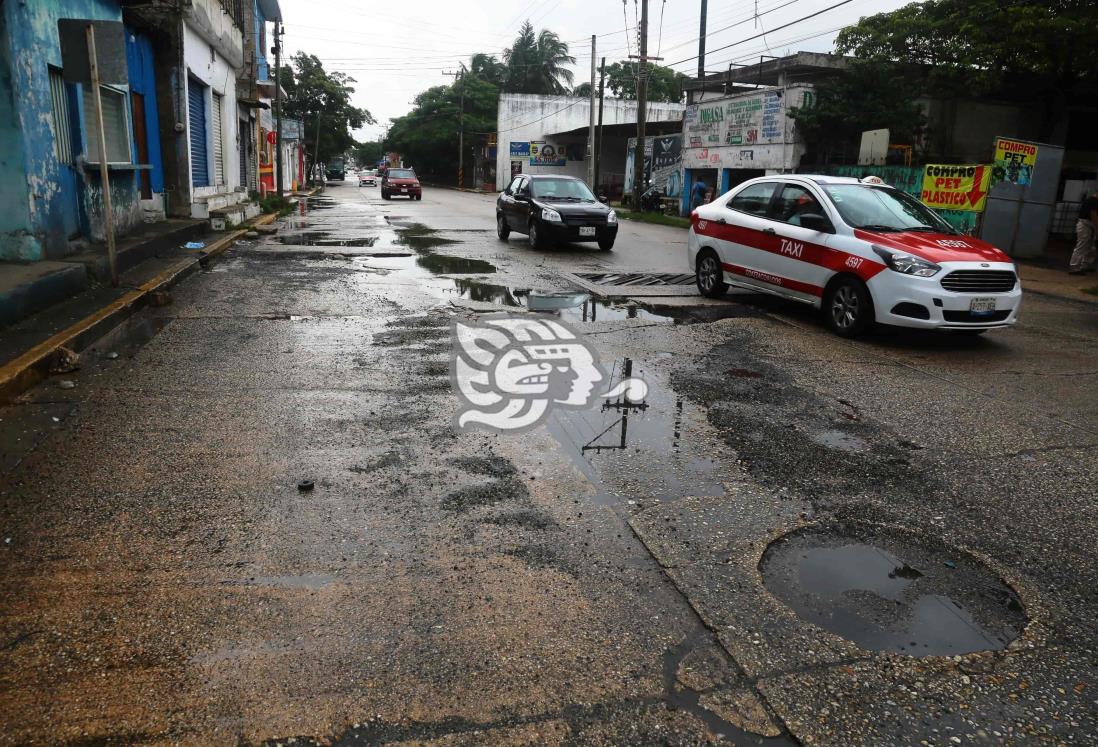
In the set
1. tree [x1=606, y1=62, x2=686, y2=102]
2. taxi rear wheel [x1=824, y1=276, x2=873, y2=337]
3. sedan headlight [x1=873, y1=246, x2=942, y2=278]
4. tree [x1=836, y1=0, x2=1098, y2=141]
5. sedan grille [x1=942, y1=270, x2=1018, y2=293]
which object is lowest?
taxi rear wheel [x1=824, y1=276, x2=873, y2=337]

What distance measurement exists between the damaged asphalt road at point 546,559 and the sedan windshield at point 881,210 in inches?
91.7

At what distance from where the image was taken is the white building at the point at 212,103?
1730 cm

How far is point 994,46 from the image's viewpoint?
70.1 ft

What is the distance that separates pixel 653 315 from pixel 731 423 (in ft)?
13.4

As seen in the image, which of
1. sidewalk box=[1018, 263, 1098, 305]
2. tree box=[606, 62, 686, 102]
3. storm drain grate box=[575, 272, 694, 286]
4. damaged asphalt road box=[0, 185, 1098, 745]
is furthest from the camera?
tree box=[606, 62, 686, 102]

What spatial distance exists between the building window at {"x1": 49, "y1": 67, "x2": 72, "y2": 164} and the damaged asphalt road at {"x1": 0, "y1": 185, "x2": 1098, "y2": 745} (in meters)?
4.74

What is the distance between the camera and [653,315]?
945 cm

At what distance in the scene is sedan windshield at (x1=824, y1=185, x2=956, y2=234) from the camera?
28.4ft

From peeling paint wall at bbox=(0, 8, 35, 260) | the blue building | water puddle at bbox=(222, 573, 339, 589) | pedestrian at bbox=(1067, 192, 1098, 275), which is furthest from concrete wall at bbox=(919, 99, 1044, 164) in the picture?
water puddle at bbox=(222, 573, 339, 589)

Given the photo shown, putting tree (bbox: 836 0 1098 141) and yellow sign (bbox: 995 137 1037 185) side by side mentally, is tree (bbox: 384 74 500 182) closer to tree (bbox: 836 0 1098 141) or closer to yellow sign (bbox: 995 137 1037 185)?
tree (bbox: 836 0 1098 141)

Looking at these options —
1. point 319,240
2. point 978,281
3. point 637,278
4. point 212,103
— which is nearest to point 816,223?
point 978,281

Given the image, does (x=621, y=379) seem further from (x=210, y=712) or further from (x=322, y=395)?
(x=210, y=712)

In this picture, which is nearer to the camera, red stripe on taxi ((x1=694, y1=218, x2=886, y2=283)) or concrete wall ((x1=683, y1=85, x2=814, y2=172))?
red stripe on taxi ((x1=694, y1=218, x2=886, y2=283))

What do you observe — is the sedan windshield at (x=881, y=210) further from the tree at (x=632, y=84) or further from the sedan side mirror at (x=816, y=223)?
the tree at (x=632, y=84)
